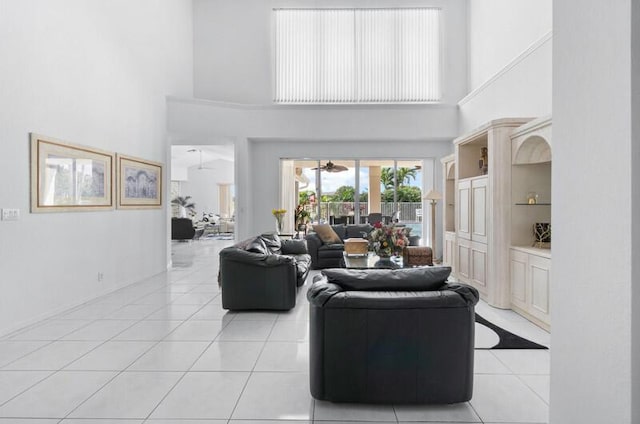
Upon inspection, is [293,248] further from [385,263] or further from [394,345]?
[394,345]

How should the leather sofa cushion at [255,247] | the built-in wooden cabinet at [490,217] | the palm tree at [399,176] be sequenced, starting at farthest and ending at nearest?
the palm tree at [399,176] < the leather sofa cushion at [255,247] < the built-in wooden cabinet at [490,217]

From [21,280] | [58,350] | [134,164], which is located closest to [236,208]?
[134,164]

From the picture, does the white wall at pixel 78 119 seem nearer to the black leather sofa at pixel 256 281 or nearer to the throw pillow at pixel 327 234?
the black leather sofa at pixel 256 281

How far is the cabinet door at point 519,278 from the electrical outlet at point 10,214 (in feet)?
17.2

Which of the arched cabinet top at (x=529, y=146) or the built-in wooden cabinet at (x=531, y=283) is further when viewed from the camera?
the arched cabinet top at (x=529, y=146)

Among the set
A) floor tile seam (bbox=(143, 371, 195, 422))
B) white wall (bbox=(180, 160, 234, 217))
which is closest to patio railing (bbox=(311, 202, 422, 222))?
floor tile seam (bbox=(143, 371, 195, 422))

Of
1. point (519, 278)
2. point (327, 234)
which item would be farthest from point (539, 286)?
point (327, 234)

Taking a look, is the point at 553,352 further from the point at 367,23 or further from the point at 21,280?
the point at 367,23

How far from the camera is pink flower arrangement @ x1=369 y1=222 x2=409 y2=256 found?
16.3 feet

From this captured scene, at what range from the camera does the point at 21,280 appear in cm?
412

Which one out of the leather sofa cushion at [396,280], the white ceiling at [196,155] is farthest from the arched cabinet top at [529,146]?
the white ceiling at [196,155]

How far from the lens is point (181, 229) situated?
42.6 feet

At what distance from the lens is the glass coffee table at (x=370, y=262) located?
4727 millimetres

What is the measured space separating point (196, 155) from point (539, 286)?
48.0 feet
